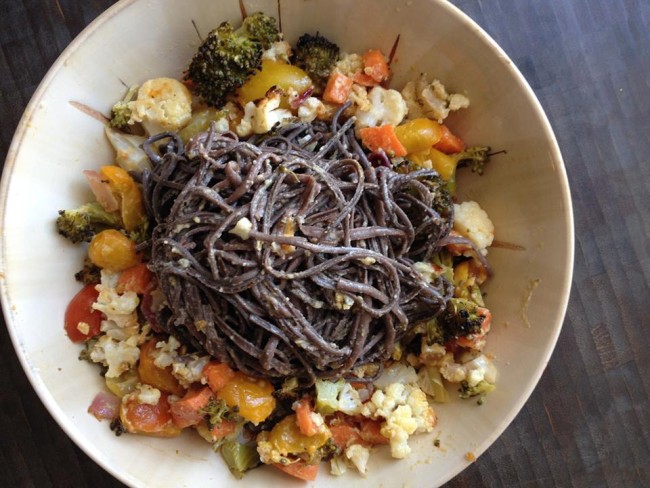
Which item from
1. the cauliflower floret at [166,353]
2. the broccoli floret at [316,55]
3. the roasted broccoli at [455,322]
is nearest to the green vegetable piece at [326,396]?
the roasted broccoli at [455,322]

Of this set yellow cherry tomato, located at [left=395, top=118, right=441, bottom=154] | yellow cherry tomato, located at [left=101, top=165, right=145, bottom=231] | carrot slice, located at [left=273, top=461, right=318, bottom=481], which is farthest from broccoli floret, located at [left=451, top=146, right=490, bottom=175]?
carrot slice, located at [left=273, top=461, right=318, bottom=481]

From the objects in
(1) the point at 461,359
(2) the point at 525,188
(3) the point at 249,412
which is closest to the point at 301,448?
(3) the point at 249,412

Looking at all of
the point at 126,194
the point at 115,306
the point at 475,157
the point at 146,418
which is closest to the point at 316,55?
the point at 475,157

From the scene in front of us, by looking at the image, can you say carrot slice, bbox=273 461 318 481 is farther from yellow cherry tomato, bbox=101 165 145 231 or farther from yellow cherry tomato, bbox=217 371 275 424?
yellow cherry tomato, bbox=101 165 145 231

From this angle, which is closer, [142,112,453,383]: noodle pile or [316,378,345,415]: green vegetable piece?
[142,112,453,383]: noodle pile

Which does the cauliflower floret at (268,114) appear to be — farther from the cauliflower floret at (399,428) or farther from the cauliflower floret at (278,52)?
the cauliflower floret at (399,428)

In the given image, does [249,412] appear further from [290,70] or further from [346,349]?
[290,70]
